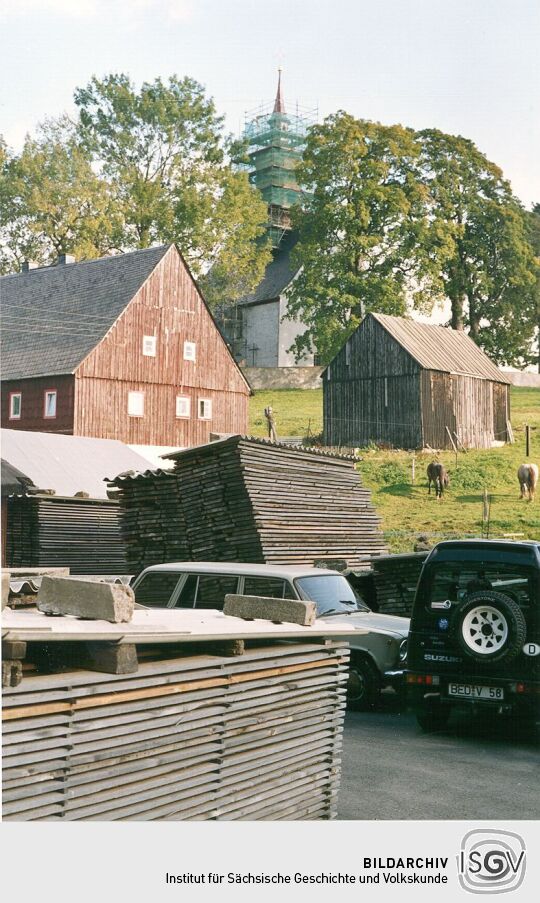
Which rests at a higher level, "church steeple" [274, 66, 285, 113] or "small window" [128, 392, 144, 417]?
"church steeple" [274, 66, 285, 113]

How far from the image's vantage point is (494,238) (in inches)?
894

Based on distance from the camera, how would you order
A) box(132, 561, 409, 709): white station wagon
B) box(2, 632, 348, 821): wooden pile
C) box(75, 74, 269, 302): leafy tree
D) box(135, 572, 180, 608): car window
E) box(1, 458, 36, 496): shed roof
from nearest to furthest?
box(2, 632, 348, 821): wooden pile, box(132, 561, 409, 709): white station wagon, box(135, 572, 180, 608): car window, box(75, 74, 269, 302): leafy tree, box(1, 458, 36, 496): shed roof

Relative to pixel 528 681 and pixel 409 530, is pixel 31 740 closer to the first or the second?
pixel 528 681

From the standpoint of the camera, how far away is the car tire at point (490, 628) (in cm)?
804

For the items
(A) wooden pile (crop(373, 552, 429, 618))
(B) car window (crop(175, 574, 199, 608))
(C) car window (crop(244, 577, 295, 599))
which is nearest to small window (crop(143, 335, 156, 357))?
(A) wooden pile (crop(373, 552, 429, 618))

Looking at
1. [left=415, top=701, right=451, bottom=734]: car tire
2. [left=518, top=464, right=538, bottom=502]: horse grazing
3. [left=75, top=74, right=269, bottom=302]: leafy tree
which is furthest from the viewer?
[left=518, top=464, right=538, bottom=502]: horse grazing

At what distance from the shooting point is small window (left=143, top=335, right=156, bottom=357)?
3164 centimetres

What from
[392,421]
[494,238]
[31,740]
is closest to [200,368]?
[392,421]

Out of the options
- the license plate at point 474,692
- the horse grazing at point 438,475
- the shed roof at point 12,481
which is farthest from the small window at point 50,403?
the license plate at point 474,692

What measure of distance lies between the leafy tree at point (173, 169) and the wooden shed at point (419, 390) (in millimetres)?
11702

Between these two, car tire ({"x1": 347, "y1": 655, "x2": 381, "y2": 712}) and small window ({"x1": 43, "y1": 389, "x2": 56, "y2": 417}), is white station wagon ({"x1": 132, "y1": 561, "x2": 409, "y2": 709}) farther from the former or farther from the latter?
small window ({"x1": 43, "y1": 389, "x2": 56, "y2": 417})

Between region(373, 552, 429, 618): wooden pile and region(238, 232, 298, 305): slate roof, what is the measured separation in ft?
30.6

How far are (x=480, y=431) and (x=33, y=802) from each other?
111ft
